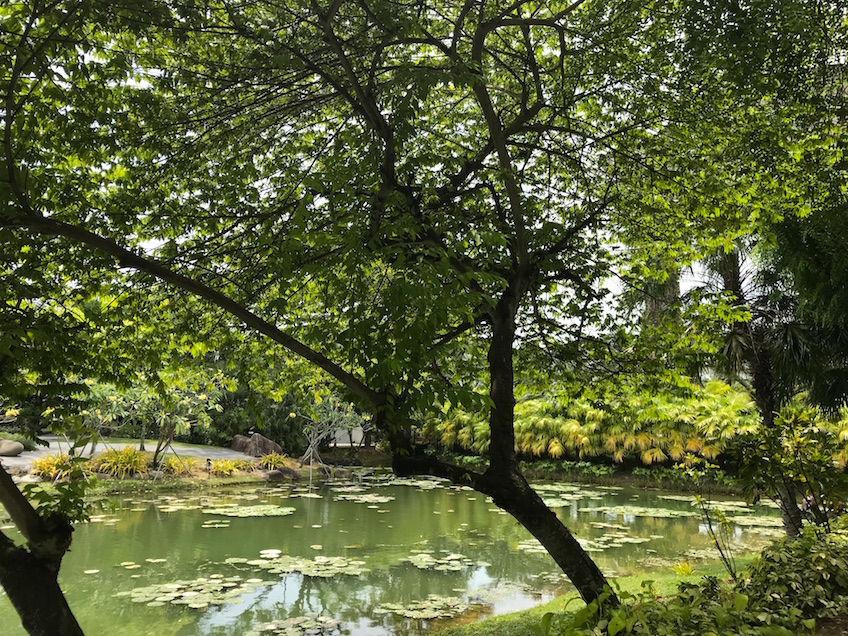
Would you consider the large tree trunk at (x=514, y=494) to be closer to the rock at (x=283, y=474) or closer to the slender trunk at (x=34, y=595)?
the slender trunk at (x=34, y=595)

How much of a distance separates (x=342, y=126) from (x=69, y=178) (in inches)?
93.6

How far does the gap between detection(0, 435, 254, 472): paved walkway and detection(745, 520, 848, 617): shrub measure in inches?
549

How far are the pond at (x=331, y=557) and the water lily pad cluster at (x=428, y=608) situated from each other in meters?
0.02

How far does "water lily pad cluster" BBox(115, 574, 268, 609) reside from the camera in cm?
684

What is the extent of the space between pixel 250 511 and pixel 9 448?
7.85 metres

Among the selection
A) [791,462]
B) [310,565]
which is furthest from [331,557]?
[791,462]

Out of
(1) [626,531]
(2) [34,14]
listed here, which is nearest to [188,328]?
(2) [34,14]

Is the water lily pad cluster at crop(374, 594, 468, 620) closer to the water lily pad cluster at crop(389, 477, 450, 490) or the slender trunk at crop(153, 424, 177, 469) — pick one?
the slender trunk at crop(153, 424, 177, 469)

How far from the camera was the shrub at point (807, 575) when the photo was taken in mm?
3635

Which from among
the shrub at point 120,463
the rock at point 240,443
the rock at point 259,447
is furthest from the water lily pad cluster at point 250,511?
the rock at point 240,443

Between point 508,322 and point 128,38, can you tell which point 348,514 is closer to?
point 508,322

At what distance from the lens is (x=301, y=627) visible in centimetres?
617

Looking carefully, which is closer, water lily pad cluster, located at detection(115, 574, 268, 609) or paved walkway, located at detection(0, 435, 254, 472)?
water lily pad cluster, located at detection(115, 574, 268, 609)

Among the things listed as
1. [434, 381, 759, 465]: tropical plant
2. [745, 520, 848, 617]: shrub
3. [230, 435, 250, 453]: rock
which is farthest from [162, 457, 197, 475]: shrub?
[745, 520, 848, 617]: shrub
